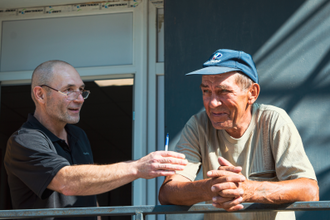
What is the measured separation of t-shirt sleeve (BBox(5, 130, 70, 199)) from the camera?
7.27ft

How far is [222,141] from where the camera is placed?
224 cm

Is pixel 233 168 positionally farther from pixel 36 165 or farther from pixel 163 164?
pixel 36 165

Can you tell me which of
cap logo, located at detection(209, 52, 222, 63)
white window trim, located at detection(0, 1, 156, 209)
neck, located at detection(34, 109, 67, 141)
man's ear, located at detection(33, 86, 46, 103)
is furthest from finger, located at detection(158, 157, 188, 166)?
white window trim, located at detection(0, 1, 156, 209)

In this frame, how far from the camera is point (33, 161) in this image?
2266 mm

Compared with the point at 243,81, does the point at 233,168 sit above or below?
below

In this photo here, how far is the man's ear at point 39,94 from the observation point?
109 inches

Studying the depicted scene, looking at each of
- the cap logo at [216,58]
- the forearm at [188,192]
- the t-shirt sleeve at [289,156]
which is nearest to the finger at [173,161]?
the forearm at [188,192]

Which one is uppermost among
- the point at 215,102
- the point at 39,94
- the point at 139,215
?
the point at 39,94

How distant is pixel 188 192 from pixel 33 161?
3.21 ft

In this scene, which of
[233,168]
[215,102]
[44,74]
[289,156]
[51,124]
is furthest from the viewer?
[44,74]

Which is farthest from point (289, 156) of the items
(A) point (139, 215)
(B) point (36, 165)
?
(B) point (36, 165)

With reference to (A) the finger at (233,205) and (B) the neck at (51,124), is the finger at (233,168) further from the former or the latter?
(B) the neck at (51,124)

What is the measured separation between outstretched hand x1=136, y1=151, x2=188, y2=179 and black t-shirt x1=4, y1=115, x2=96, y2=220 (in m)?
0.57

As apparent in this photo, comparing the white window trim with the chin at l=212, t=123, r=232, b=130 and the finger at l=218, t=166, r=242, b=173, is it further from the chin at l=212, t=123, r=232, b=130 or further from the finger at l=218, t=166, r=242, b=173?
the finger at l=218, t=166, r=242, b=173
